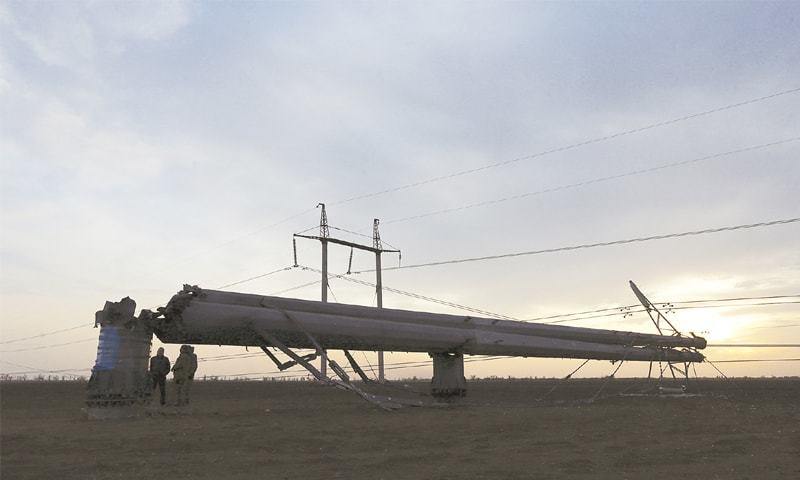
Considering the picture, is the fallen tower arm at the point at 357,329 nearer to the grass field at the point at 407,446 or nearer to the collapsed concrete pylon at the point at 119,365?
the collapsed concrete pylon at the point at 119,365

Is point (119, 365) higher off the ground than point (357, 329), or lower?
lower

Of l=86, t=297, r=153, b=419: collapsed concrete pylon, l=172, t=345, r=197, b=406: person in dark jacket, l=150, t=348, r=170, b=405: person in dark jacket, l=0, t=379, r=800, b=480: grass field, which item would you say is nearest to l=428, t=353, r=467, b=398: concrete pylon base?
l=0, t=379, r=800, b=480: grass field

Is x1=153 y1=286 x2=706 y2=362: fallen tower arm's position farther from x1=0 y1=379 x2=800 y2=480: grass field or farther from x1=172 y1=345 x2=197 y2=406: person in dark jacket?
x1=172 y1=345 x2=197 y2=406: person in dark jacket

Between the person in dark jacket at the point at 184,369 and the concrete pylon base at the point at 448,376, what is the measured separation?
7.72 meters

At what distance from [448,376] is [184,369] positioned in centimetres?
837

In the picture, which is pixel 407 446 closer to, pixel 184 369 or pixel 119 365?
pixel 119 365

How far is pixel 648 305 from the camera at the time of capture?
25.5 metres

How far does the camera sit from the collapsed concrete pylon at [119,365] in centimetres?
1366

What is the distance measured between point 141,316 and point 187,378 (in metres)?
4.91

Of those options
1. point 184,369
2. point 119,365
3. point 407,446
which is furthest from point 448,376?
point 119,365

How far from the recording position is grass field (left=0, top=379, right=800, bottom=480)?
7.72 m

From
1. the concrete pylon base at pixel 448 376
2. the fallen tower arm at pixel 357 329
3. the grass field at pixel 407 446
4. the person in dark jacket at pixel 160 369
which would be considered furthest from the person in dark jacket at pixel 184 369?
the concrete pylon base at pixel 448 376

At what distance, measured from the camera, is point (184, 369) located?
59.7 ft

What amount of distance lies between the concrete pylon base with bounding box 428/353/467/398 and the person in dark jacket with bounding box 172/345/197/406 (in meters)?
7.72
